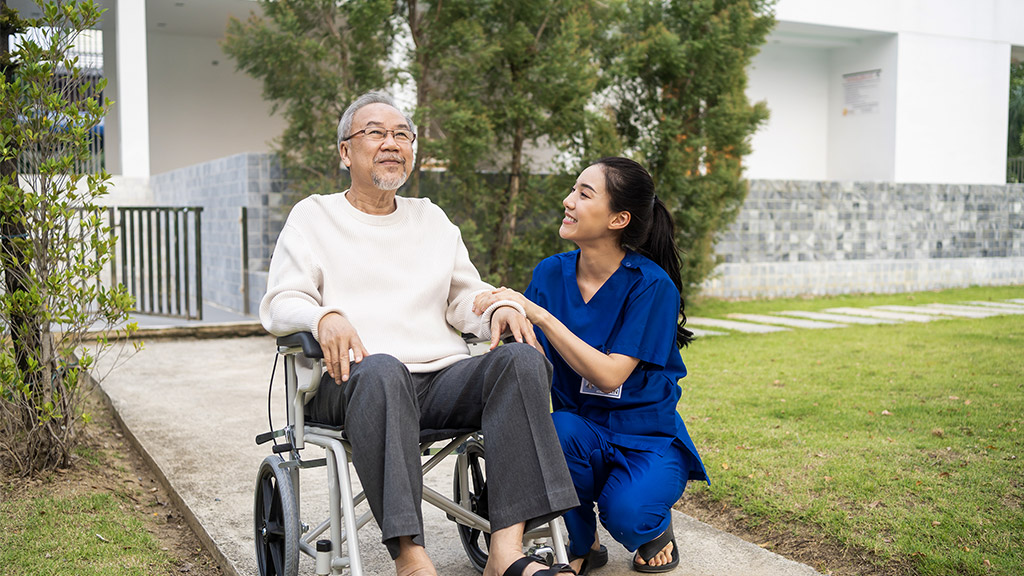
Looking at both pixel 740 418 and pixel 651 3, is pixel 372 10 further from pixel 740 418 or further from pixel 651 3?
pixel 740 418

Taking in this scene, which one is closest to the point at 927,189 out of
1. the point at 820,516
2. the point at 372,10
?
the point at 372,10

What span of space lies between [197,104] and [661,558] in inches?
633

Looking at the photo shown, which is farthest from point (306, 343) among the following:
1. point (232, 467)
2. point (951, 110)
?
point (951, 110)

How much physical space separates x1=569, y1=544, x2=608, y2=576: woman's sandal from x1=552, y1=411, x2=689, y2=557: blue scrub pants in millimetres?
28

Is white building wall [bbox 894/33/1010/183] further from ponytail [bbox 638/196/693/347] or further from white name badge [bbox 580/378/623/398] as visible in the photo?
white name badge [bbox 580/378/623/398]

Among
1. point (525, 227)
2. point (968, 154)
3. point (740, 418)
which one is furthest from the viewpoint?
point (968, 154)

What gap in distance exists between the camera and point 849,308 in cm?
969

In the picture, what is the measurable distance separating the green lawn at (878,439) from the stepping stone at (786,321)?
3.36 ft

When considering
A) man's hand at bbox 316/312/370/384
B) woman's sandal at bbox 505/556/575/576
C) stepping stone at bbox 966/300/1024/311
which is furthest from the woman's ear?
stepping stone at bbox 966/300/1024/311

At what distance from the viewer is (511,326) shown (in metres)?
2.35

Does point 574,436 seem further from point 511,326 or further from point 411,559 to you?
point 411,559

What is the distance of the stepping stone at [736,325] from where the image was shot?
7867 millimetres

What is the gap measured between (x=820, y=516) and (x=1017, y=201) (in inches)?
472

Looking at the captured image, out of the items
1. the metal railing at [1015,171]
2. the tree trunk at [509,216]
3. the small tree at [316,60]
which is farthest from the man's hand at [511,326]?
the metal railing at [1015,171]
